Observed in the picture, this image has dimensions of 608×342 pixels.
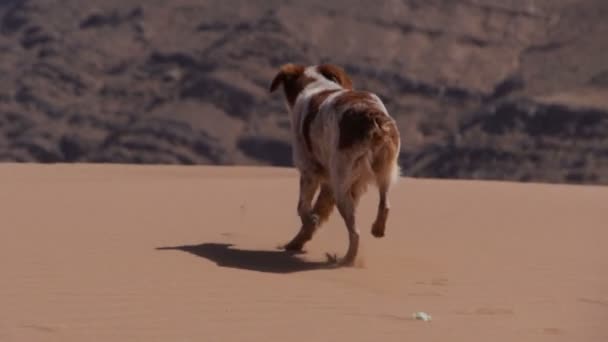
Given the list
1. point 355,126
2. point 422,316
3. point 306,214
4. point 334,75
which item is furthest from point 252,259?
point 422,316

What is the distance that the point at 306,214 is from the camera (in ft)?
30.4

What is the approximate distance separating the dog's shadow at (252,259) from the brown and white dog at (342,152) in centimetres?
28

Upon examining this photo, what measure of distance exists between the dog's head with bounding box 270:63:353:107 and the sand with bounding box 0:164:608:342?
1164 mm

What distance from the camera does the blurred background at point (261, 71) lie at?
218 feet

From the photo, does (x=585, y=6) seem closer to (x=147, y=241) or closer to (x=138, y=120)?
(x=138, y=120)

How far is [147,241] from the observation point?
347 inches

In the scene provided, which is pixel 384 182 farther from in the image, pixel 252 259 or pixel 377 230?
pixel 252 259

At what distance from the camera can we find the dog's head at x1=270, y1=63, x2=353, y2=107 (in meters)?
9.83

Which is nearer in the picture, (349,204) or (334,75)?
(349,204)

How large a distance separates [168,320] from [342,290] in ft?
4.64

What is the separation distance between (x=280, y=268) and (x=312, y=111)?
1.50 m

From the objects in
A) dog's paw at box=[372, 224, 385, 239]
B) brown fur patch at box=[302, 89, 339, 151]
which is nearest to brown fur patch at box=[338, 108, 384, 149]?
dog's paw at box=[372, 224, 385, 239]

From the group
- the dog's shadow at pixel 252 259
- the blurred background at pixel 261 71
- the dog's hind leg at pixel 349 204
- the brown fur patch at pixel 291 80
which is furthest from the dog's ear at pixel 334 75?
the blurred background at pixel 261 71

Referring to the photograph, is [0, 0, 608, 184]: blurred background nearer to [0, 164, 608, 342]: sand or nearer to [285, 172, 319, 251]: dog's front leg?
[0, 164, 608, 342]: sand
